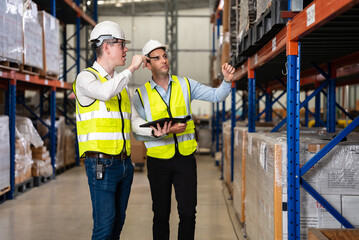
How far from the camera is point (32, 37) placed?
7090 mm

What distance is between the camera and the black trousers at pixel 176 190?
Answer: 3.25 meters

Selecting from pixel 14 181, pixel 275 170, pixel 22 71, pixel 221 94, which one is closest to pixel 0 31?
pixel 22 71

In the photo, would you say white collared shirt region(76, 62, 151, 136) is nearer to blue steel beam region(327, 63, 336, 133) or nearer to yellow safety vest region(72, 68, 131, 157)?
yellow safety vest region(72, 68, 131, 157)

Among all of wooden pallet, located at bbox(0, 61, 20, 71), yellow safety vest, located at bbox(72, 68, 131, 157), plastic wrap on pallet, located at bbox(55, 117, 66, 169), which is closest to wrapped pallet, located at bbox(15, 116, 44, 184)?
wooden pallet, located at bbox(0, 61, 20, 71)

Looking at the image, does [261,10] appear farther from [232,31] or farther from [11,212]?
[11,212]

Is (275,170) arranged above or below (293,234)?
above

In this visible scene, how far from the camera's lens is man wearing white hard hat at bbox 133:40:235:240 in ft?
10.7

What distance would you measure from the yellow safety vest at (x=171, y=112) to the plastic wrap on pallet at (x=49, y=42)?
5.07 meters

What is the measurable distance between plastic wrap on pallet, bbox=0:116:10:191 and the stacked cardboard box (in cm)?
136

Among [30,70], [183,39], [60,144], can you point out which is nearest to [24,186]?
[30,70]

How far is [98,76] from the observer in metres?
2.86

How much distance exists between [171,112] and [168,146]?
0.98 ft

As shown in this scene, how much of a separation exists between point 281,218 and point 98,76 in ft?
5.50

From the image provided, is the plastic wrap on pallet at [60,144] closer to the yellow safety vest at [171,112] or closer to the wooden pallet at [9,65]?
the wooden pallet at [9,65]
